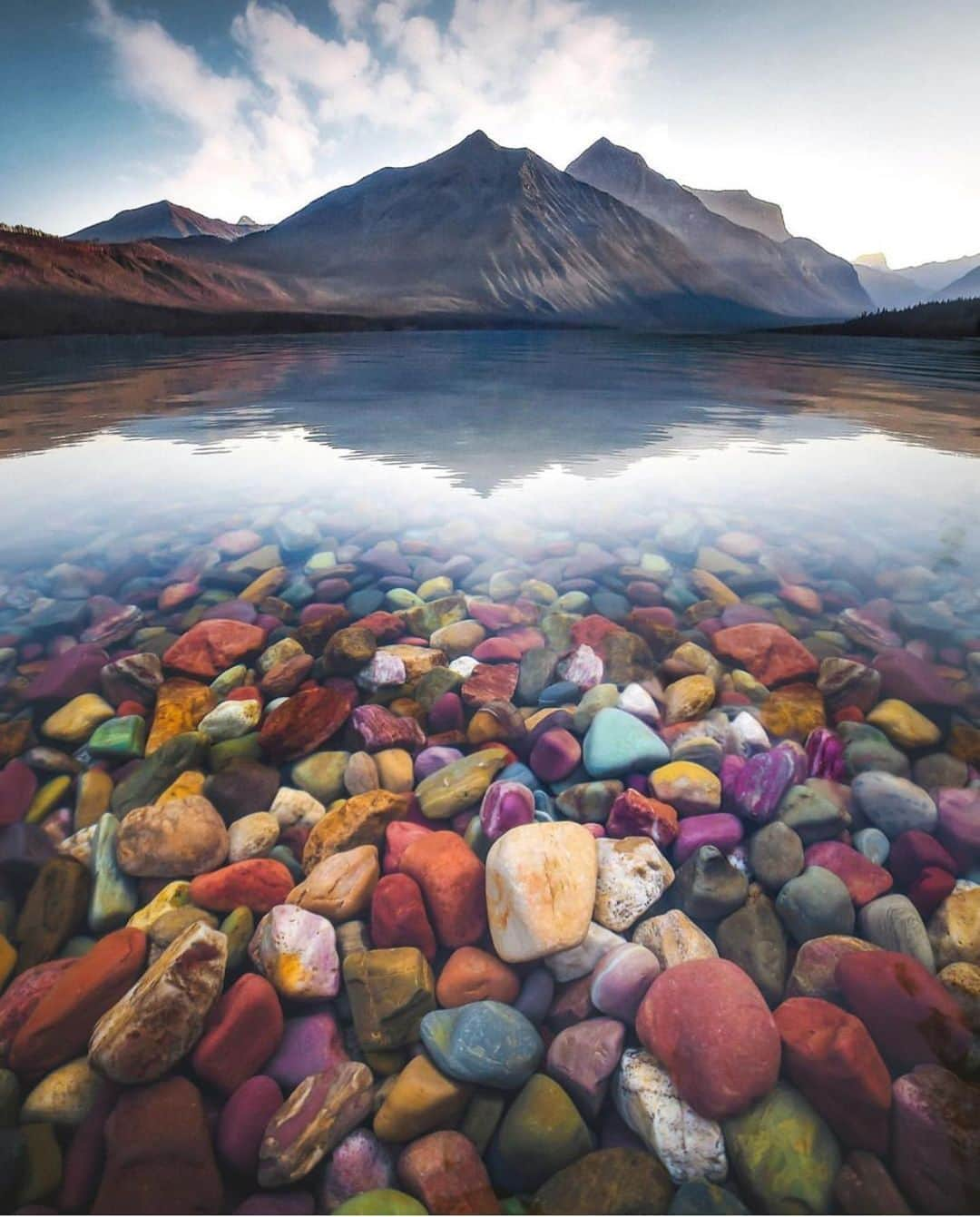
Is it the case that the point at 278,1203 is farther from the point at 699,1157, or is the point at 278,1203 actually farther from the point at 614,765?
the point at 614,765

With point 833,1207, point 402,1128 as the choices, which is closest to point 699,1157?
point 833,1207

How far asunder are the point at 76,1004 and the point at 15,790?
3.35 feet

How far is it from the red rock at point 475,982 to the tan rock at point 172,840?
2.93 ft

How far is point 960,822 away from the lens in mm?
2256

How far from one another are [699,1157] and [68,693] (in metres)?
2.94

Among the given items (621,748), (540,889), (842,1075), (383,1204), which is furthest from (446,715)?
(842,1075)

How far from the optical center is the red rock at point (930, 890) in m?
2.00

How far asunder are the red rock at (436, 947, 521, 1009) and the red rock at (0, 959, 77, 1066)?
1.10m

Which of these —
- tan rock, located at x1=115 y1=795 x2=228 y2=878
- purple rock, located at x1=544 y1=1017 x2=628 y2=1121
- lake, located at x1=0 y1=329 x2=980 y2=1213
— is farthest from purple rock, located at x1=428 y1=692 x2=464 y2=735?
purple rock, located at x1=544 y1=1017 x2=628 y2=1121

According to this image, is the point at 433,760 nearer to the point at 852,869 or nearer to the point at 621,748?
the point at 621,748

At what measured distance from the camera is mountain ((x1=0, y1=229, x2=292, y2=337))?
287ft

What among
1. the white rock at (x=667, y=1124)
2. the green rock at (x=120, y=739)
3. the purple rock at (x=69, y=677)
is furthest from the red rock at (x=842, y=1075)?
the purple rock at (x=69, y=677)

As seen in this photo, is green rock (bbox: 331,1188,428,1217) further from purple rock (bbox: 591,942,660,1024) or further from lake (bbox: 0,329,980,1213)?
purple rock (bbox: 591,942,660,1024)

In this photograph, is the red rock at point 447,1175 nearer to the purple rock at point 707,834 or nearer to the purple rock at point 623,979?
the purple rock at point 623,979
